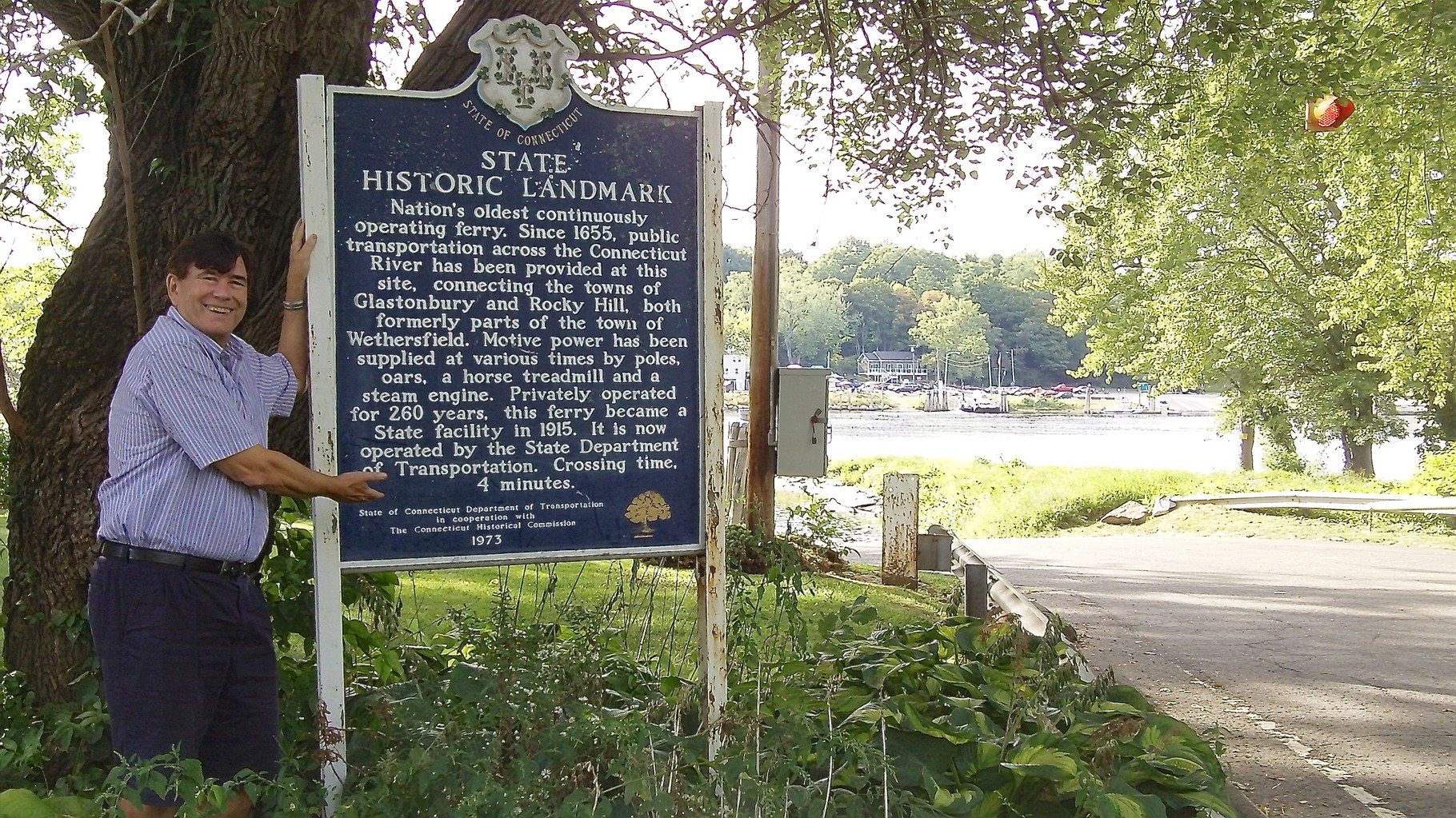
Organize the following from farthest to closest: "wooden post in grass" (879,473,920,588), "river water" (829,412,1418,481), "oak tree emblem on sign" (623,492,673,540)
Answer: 1. "river water" (829,412,1418,481)
2. "wooden post in grass" (879,473,920,588)
3. "oak tree emblem on sign" (623,492,673,540)

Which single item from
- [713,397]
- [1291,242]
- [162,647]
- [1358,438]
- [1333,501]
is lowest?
[1333,501]

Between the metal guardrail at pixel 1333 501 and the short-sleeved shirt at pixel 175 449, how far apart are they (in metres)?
17.5

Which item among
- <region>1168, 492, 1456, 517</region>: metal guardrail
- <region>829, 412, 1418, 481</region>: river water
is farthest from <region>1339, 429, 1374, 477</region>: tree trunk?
<region>1168, 492, 1456, 517</region>: metal guardrail

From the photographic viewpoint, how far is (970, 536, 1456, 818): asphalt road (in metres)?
5.72

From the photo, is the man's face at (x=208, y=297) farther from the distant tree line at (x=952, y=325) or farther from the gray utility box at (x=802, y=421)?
the distant tree line at (x=952, y=325)

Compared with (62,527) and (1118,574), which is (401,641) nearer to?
(62,527)

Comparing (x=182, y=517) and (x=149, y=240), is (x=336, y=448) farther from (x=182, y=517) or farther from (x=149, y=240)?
(x=149, y=240)

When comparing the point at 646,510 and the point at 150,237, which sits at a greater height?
the point at 150,237

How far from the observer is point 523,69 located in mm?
4074

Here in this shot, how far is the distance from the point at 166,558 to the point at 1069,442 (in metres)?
51.0

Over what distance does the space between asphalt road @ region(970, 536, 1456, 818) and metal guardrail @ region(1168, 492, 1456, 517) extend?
1.74 m

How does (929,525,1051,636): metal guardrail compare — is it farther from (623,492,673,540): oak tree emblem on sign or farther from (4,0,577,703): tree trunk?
(4,0,577,703): tree trunk

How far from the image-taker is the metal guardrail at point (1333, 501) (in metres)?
17.0

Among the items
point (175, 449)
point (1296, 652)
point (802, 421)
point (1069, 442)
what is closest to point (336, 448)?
point (175, 449)
